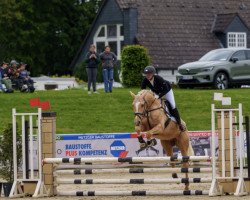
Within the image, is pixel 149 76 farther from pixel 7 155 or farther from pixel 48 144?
pixel 7 155

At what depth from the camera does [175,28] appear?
176ft

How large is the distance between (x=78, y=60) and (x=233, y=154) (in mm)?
39233

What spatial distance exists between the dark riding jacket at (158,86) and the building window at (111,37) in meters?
34.3

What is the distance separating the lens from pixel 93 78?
3397 centimetres

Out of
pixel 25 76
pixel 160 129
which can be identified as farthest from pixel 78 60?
pixel 160 129

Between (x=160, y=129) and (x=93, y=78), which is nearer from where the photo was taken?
(x=160, y=129)

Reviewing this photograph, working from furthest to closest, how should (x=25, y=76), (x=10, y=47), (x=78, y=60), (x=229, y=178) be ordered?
1. (x=10, y=47)
2. (x=78, y=60)
3. (x=25, y=76)
4. (x=229, y=178)

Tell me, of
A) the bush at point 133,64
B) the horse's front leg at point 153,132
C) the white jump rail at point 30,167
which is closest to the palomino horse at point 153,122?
the horse's front leg at point 153,132

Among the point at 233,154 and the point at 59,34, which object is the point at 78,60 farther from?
the point at 233,154

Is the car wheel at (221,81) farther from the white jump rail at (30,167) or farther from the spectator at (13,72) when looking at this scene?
the white jump rail at (30,167)

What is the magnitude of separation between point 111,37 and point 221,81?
739 inches

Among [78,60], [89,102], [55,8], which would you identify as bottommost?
[89,102]

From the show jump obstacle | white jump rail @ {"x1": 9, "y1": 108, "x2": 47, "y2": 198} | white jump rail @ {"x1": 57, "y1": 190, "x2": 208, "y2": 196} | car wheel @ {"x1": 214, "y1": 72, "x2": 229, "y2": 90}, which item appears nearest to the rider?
the show jump obstacle

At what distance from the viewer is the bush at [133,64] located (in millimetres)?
A: 39125
